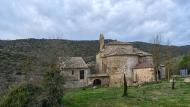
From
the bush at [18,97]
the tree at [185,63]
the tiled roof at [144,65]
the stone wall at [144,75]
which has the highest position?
→ the tree at [185,63]

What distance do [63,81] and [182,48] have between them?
4614 inches

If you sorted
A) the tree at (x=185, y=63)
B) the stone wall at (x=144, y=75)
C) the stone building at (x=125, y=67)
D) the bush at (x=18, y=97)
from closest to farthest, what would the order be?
the bush at (x=18, y=97) → the stone wall at (x=144, y=75) → the stone building at (x=125, y=67) → the tree at (x=185, y=63)

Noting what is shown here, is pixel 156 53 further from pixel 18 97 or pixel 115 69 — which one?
pixel 18 97

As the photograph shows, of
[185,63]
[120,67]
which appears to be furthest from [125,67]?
[185,63]

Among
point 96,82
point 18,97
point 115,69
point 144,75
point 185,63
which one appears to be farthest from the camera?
point 185,63

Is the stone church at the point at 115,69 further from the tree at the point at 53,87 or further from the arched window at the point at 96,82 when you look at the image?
the tree at the point at 53,87

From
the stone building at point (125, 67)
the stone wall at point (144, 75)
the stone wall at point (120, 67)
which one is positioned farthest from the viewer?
the stone wall at point (120, 67)

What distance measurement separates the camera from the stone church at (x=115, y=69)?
57.8 meters

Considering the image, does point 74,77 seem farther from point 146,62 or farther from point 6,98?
point 6,98

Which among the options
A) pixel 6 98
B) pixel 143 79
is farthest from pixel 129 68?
pixel 6 98

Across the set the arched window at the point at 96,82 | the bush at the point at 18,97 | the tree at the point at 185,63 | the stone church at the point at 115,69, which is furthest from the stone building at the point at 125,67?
the bush at the point at 18,97

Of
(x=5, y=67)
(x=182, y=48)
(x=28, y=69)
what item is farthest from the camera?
(x=182, y=48)

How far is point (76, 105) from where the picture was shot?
1103 inches

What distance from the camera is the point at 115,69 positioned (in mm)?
58875
